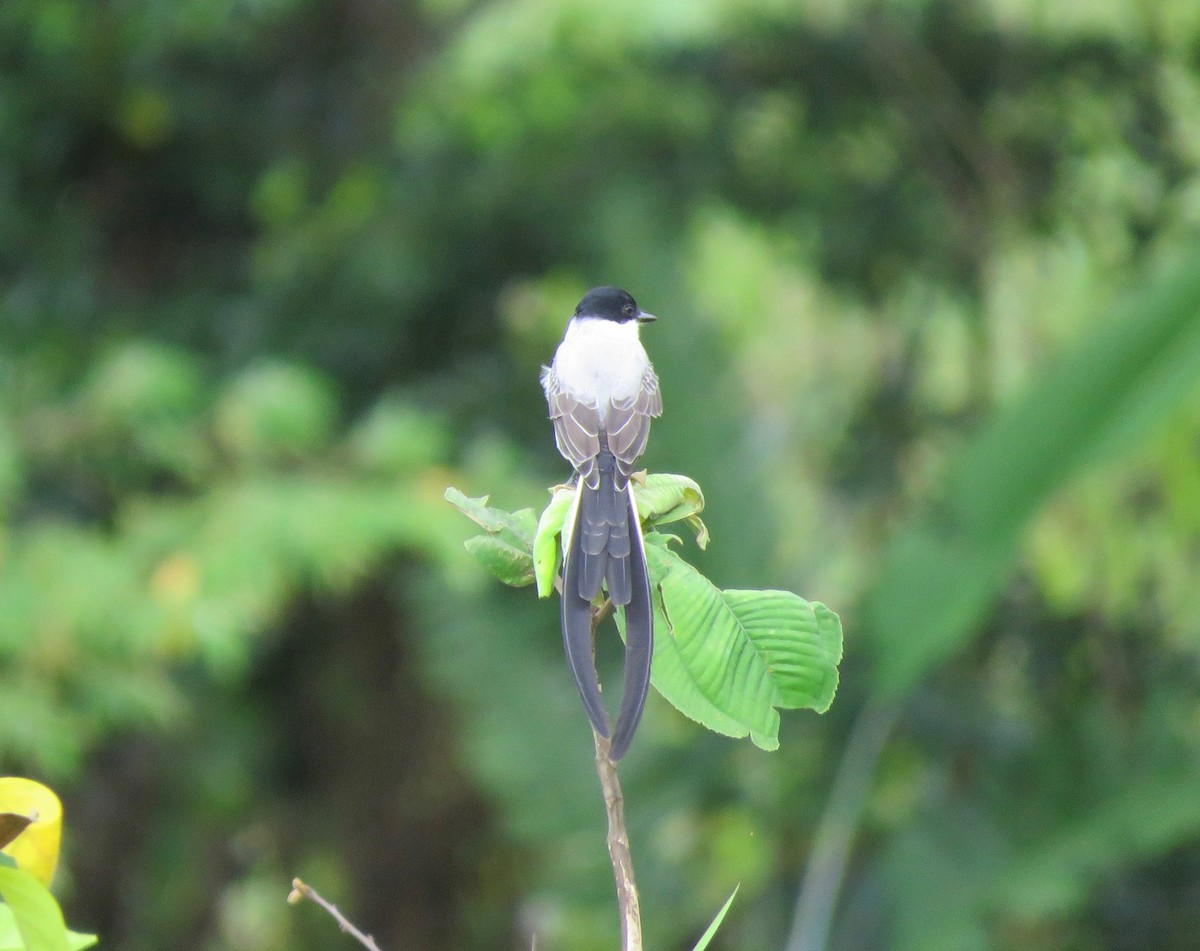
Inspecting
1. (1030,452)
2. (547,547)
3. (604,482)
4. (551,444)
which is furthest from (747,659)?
(551,444)

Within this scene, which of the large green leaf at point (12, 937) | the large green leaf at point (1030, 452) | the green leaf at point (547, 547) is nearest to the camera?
the large green leaf at point (12, 937)

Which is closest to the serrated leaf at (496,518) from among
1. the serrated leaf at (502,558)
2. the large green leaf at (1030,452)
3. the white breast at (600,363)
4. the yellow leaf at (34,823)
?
the serrated leaf at (502,558)

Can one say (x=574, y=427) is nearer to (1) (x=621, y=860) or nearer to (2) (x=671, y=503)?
(2) (x=671, y=503)

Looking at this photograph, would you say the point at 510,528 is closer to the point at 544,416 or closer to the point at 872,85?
the point at 544,416

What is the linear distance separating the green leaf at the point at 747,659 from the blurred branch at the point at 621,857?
107mm

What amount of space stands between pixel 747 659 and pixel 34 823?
0.47 m

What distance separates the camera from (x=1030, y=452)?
10.5ft

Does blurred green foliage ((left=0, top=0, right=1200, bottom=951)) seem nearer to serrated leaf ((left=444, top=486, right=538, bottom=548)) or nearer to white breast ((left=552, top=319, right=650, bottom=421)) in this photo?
white breast ((left=552, top=319, right=650, bottom=421))

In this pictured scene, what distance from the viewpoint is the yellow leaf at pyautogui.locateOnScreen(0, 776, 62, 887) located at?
0.82 meters

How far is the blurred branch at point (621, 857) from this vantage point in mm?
807

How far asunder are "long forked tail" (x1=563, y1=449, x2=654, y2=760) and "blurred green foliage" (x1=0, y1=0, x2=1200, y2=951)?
79.8 inches

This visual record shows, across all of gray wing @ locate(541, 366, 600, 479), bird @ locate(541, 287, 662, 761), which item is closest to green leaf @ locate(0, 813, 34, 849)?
bird @ locate(541, 287, 662, 761)

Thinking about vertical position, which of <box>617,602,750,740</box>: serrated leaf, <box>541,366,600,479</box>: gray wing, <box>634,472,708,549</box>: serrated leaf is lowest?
<box>617,602,750,740</box>: serrated leaf

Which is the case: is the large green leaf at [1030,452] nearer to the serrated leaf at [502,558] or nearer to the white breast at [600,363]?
the white breast at [600,363]
